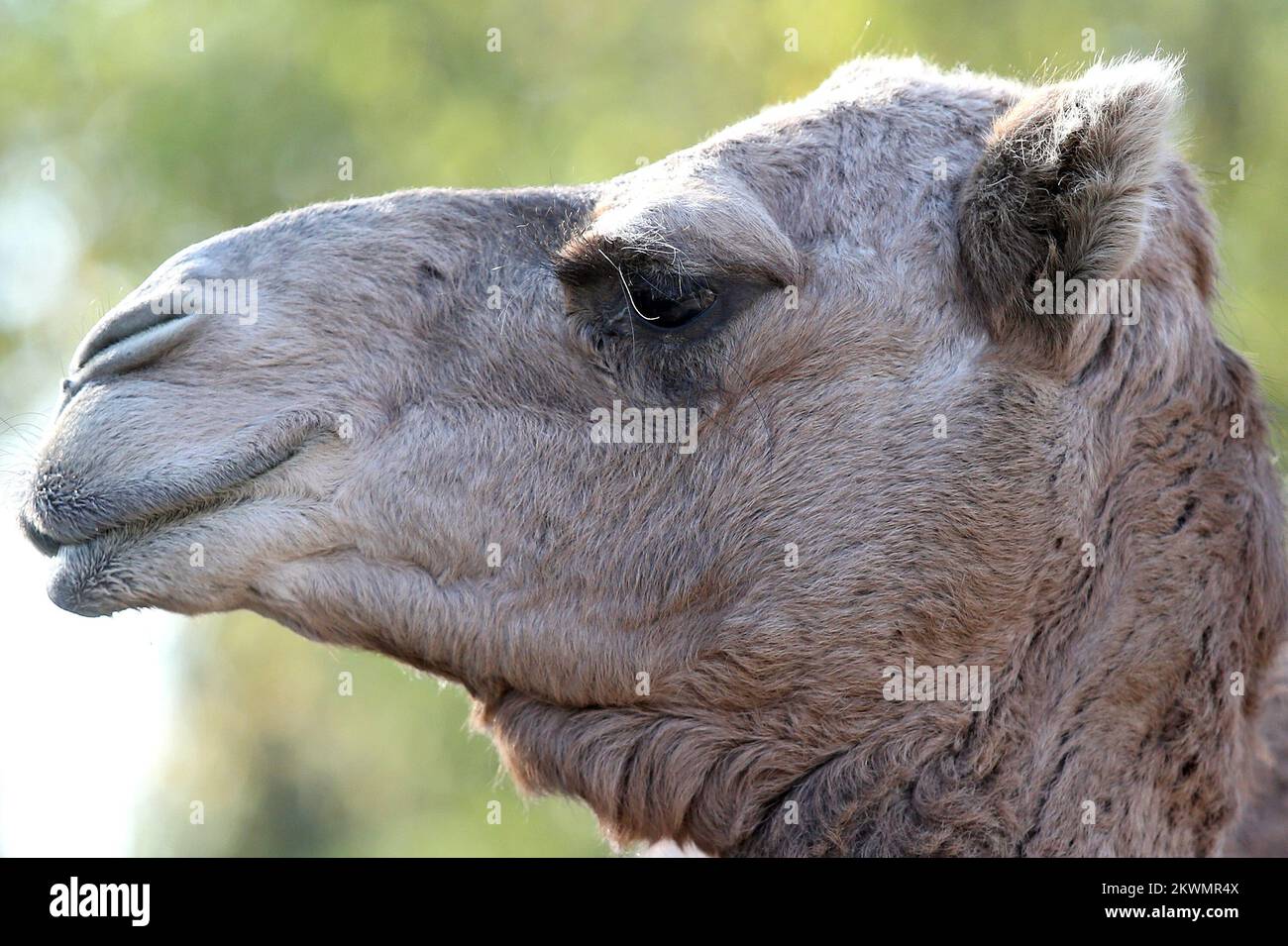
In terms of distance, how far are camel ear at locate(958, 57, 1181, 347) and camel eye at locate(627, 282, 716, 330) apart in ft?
2.47

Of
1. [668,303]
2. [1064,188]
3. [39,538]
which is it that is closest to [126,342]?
[39,538]

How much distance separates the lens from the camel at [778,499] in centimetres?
344

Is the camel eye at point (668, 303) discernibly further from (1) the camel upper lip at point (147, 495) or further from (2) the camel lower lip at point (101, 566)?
(2) the camel lower lip at point (101, 566)

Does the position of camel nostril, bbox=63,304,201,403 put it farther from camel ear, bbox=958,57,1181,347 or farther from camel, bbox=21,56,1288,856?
camel ear, bbox=958,57,1181,347

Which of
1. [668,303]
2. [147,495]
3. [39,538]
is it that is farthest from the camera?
[668,303]

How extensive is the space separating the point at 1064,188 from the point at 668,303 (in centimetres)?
109

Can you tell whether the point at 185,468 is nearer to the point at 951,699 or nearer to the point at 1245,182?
the point at 951,699

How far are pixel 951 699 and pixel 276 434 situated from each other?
1.88 metres

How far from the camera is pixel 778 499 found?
11.7ft

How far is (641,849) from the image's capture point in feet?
13.0

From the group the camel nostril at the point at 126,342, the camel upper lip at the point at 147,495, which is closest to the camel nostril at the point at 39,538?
the camel upper lip at the point at 147,495

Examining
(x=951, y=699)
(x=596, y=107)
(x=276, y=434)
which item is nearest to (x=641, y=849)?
(x=951, y=699)

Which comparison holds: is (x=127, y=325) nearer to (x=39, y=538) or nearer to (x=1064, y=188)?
(x=39, y=538)

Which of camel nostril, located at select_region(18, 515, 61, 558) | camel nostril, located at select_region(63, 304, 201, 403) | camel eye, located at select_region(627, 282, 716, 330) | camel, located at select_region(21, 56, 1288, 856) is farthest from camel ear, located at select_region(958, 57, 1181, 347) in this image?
camel nostril, located at select_region(18, 515, 61, 558)
